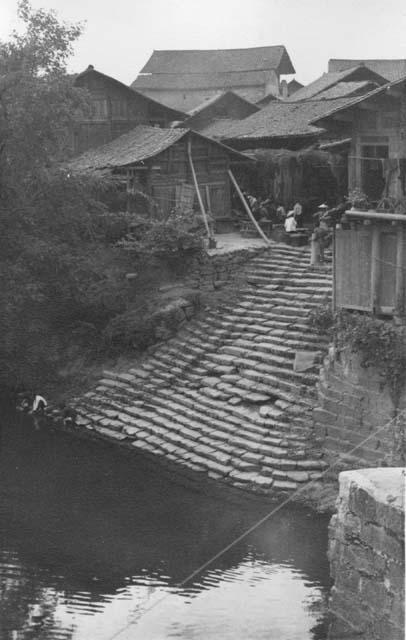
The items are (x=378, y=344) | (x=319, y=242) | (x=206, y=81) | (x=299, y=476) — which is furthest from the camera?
(x=206, y=81)

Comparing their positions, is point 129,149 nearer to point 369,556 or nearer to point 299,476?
point 299,476

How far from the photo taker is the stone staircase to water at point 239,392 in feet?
58.7

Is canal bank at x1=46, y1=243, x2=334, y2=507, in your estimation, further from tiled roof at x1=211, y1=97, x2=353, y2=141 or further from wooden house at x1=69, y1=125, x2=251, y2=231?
tiled roof at x1=211, y1=97, x2=353, y2=141

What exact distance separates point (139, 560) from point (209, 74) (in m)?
44.3

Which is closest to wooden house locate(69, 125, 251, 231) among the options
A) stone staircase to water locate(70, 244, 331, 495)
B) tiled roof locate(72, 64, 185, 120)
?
tiled roof locate(72, 64, 185, 120)

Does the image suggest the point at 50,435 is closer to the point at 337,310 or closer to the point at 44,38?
the point at 337,310

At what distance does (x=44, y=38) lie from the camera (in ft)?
79.0

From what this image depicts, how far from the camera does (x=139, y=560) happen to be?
1452cm

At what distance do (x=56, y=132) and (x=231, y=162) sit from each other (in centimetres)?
963

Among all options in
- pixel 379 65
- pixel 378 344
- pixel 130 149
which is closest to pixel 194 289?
pixel 130 149

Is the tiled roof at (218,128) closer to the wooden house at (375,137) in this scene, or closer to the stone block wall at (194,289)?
the stone block wall at (194,289)

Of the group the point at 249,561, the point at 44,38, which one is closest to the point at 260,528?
the point at 249,561

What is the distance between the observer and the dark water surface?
12.0 meters

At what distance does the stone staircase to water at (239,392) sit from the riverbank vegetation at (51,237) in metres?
2.38
